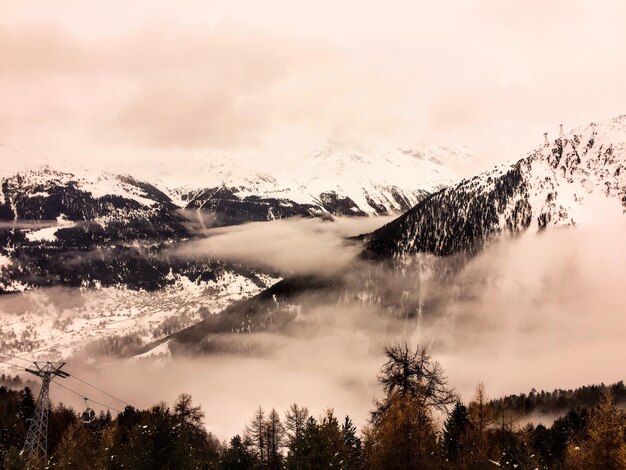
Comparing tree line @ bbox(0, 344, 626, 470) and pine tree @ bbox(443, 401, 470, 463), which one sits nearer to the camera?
tree line @ bbox(0, 344, 626, 470)

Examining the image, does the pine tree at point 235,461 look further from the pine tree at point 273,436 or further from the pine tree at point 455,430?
the pine tree at point 273,436

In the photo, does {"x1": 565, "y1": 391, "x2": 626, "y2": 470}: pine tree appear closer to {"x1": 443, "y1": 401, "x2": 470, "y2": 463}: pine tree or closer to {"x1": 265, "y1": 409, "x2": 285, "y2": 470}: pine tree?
{"x1": 443, "y1": 401, "x2": 470, "y2": 463}: pine tree

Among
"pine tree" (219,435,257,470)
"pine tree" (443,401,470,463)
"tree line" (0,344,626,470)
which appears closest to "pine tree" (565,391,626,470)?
"tree line" (0,344,626,470)

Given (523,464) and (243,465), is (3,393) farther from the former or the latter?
(523,464)

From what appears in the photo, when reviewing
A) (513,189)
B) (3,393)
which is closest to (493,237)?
(513,189)

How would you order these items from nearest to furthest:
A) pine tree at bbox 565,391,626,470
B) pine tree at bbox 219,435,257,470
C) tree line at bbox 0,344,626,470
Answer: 1. tree line at bbox 0,344,626,470
2. pine tree at bbox 565,391,626,470
3. pine tree at bbox 219,435,257,470

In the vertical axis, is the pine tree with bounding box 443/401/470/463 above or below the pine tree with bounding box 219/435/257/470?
above

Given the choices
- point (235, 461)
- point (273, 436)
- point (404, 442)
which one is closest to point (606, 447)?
point (404, 442)

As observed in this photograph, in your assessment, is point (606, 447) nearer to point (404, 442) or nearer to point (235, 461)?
point (404, 442)

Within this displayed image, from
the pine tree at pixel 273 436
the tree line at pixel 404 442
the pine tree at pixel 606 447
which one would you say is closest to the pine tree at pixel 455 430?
the tree line at pixel 404 442

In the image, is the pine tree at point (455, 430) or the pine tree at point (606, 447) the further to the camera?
the pine tree at point (455, 430)

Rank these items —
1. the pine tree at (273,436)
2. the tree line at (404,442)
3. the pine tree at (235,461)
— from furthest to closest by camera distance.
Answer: the pine tree at (273,436) < the pine tree at (235,461) < the tree line at (404,442)
